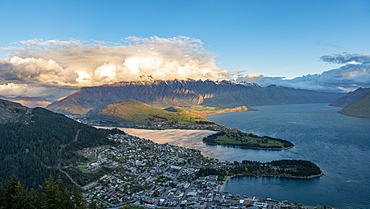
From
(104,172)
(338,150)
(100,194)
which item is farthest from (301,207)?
(338,150)

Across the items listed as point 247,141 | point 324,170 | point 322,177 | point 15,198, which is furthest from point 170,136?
point 15,198

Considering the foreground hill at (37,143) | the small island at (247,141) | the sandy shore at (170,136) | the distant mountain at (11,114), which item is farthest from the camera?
the sandy shore at (170,136)

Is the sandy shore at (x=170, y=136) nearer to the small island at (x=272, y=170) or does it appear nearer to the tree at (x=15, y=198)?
the small island at (x=272, y=170)

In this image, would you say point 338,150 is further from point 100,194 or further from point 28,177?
point 28,177

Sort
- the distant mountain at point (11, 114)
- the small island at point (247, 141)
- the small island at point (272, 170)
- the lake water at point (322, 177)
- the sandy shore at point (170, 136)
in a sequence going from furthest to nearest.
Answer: the sandy shore at point (170, 136), the small island at point (247, 141), the distant mountain at point (11, 114), the small island at point (272, 170), the lake water at point (322, 177)

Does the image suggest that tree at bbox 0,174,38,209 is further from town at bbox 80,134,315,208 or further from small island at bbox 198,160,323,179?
small island at bbox 198,160,323,179

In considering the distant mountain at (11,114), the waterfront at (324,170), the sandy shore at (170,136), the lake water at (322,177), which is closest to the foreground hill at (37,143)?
the distant mountain at (11,114)
